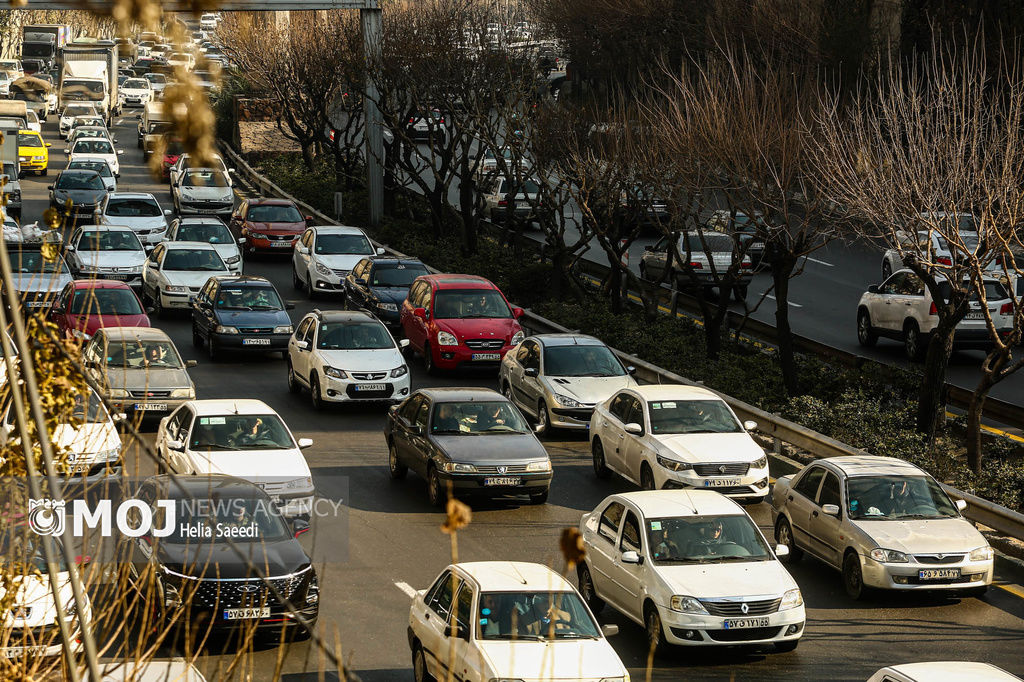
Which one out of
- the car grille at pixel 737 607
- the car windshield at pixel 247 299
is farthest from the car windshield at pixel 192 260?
the car grille at pixel 737 607

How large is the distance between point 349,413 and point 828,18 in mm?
25205

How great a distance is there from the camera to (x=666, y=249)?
37.2 metres

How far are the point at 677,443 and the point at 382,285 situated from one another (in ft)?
46.4

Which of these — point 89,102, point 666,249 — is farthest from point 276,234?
point 89,102

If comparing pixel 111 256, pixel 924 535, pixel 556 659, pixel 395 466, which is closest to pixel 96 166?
pixel 111 256

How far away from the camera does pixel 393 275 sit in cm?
3256

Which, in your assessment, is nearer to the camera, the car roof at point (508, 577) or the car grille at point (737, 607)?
the car roof at point (508, 577)

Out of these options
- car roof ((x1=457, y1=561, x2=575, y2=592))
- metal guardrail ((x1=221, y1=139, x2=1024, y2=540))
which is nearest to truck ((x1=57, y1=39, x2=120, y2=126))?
metal guardrail ((x1=221, y1=139, x2=1024, y2=540))

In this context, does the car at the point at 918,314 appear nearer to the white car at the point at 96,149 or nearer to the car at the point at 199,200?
the car at the point at 199,200

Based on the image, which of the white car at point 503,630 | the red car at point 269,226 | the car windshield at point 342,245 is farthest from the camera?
the red car at point 269,226

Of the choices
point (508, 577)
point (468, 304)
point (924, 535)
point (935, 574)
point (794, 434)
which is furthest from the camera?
point (468, 304)

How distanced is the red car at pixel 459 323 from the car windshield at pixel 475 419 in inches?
283

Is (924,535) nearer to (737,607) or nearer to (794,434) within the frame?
(737,607)

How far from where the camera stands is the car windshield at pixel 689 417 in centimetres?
1997
